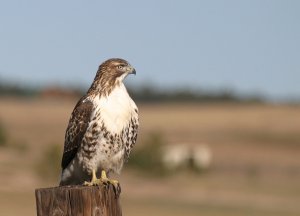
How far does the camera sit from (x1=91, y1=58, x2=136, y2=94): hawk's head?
9.06m

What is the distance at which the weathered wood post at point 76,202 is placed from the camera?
6.32m

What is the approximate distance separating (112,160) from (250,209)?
1000 inches

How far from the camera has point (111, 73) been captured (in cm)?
924

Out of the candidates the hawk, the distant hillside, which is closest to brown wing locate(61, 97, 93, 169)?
the hawk

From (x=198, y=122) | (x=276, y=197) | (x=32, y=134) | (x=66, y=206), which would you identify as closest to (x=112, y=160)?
(x=66, y=206)

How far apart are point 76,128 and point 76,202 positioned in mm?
2951

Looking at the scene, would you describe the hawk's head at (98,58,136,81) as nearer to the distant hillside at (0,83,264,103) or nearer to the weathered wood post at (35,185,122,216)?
the weathered wood post at (35,185,122,216)

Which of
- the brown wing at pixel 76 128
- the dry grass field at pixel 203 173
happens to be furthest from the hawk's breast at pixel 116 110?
the dry grass field at pixel 203 173

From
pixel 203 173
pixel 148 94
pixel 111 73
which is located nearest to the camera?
pixel 111 73

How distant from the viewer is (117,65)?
9.33m

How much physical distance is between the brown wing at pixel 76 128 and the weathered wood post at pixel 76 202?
270 cm

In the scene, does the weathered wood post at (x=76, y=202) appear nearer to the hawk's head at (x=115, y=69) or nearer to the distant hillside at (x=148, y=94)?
the hawk's head at (x=115, y=69)

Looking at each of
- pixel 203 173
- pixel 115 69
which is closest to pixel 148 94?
pixel 203 173

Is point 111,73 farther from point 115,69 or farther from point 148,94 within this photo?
point 148,94
